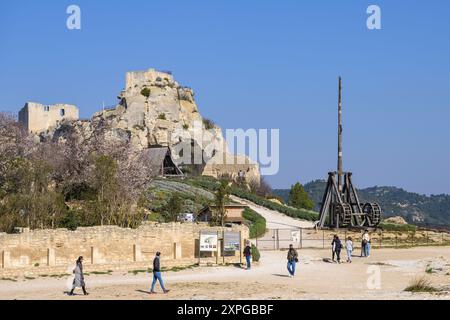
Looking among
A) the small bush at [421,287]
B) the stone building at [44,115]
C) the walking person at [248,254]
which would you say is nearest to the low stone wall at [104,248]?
the walking person at [248,254]

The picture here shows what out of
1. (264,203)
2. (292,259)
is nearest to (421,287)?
(292,259)

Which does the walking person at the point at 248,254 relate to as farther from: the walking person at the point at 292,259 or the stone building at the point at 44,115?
the stone building at the point at 44,115

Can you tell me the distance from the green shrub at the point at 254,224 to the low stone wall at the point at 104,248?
474 inches

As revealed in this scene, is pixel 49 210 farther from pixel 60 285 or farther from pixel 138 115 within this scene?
pixel 138 115

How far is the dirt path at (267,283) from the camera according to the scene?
72.3 ft

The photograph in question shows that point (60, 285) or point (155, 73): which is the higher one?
point (155, 73)

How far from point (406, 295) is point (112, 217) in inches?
632

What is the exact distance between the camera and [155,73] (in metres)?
94.1

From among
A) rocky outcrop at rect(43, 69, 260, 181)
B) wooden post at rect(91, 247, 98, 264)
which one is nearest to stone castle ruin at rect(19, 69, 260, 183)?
rocky outcrop at rect(43, 69, 260, 181)

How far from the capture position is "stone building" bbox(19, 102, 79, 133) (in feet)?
320

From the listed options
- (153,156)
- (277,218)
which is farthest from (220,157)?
(277,218)

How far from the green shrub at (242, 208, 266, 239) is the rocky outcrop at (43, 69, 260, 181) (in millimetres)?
26949

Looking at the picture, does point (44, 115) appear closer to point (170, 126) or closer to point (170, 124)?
point (170, 124)

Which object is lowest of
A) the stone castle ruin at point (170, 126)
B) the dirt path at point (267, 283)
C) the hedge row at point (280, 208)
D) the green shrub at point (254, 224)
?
the dirt path at point (267, 283)
